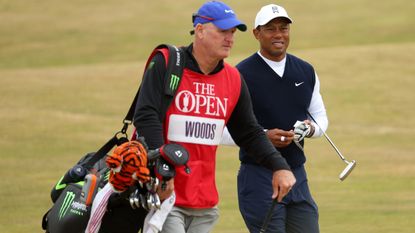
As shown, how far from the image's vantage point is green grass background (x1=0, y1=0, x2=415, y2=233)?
15258 millimetres

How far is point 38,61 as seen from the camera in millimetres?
31391

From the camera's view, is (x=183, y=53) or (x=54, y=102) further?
(x=54, y=102)

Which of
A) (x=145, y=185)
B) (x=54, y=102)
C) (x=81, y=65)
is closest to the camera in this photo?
(x=145, y=185)

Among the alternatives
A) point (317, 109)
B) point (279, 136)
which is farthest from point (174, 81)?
point (317, 109)

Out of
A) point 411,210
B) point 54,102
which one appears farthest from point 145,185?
point 54,102

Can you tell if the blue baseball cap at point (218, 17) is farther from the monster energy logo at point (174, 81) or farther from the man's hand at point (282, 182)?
the man's hand at point (282, 182)

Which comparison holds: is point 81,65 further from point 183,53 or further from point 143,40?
point 183,53

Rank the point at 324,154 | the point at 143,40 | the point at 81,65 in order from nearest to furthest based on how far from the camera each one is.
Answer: the point at 324,154
the point at 81,65
the point at 143,40

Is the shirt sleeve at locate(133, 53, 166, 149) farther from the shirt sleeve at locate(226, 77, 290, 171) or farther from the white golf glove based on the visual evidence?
the white golf glove

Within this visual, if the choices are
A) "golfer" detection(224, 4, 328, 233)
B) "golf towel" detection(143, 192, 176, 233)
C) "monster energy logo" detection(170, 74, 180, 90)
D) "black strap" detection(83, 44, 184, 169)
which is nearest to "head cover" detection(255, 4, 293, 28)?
"golfer" detection(224, 4, 328, 233)

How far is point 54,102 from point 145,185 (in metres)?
17.8

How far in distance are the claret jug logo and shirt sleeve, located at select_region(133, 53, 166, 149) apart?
18 cm

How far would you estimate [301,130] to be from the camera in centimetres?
823

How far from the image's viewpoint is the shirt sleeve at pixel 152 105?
6660 millimetres
